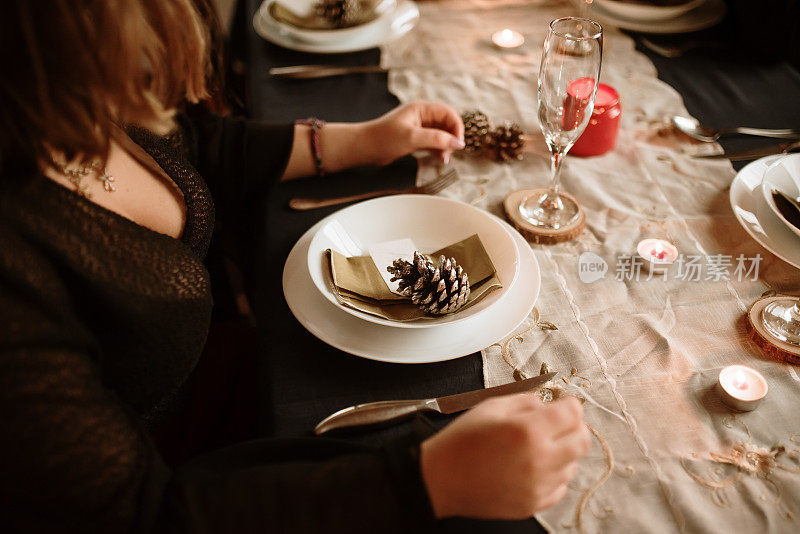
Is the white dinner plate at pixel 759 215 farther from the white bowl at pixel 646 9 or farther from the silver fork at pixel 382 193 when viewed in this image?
the white bowl at pixel 646 9

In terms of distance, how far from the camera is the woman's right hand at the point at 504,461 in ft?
1.65

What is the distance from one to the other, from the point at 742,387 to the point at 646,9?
38.2 inches

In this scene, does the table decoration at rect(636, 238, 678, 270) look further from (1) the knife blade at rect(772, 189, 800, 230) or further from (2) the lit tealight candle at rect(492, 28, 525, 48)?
(2) the lit tealight candle at rect(492, 28, 525, 48)

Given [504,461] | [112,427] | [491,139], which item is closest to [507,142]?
[491,139]

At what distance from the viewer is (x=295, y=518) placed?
52cm

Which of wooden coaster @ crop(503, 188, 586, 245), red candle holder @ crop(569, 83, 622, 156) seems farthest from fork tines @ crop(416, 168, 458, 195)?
red candle holder @ crop(569, 83, 622, 156)

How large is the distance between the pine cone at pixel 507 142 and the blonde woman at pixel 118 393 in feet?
1.76

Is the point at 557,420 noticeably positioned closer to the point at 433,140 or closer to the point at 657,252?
the point at 657,252

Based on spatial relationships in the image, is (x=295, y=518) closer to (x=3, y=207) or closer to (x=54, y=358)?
(x=54, y=358)

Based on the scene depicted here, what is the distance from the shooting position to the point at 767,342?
66cm

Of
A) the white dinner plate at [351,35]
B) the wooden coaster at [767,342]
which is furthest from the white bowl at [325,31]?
the wooden coaster at [767,342]

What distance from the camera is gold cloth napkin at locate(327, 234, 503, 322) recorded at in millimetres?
683

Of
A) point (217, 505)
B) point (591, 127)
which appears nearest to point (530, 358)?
point (217, 505)

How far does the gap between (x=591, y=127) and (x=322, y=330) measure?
1.88 ft
